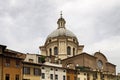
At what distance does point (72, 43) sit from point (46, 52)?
28.9 ft

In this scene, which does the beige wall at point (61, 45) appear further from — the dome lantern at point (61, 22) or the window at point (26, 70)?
the window at point (26, 70)

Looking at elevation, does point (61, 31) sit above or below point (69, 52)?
above

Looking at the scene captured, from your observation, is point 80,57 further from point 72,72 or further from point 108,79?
point 72,72

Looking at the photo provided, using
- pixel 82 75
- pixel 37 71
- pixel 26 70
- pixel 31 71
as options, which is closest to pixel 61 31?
pixel 82 75

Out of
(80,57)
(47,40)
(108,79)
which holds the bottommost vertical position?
(108,79)

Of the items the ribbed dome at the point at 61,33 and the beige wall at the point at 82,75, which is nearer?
the beige wall at the point at 82,75

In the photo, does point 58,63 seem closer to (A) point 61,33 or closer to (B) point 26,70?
(A) point 61,33

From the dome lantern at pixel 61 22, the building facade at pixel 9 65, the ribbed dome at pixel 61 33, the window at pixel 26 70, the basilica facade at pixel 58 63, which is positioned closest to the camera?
the building facade at pixel 9 65

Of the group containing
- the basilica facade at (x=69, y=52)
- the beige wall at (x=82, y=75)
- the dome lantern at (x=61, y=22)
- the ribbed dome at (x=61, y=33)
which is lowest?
the beige wall at (x=82, y=75)

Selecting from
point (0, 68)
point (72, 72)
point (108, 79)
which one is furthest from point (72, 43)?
point (0, 68)

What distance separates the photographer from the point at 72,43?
85.6m

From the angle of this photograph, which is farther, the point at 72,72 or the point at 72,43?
the point at 72,43

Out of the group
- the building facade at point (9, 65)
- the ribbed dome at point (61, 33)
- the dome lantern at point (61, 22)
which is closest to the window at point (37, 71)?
the building facade at point (9, 65)

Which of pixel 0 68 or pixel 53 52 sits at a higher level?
pixel 53 52
